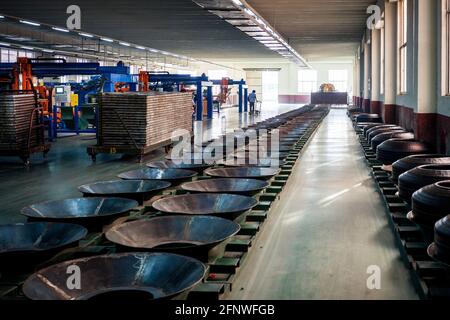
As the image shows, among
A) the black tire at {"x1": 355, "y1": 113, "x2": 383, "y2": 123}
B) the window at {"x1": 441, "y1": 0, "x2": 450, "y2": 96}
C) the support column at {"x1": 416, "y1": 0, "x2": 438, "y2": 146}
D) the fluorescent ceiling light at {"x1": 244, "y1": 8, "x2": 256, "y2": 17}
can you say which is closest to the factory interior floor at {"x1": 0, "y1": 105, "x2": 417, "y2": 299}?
the support column at {"x1": 416, "y1": 0, "x2": 438, "y2": 146}

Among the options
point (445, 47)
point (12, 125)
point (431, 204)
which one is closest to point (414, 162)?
point (431, 204)

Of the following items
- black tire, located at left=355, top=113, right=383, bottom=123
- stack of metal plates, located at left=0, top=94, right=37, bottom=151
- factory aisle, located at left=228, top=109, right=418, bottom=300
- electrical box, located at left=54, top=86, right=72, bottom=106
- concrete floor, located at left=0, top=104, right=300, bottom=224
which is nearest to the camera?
factory aisle, located at left=228, top=109, right=418, bottom=300

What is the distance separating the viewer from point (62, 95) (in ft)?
57.0

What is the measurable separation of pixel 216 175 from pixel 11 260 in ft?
11.5

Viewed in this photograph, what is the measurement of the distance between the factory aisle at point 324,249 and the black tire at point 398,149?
419mm

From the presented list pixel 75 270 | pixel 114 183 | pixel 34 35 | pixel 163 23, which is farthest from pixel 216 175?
pixel 34 35

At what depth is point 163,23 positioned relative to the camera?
21.5 metres

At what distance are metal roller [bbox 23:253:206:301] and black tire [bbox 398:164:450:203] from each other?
2449 millimetres

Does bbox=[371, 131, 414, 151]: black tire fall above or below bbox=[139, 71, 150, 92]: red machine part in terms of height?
below

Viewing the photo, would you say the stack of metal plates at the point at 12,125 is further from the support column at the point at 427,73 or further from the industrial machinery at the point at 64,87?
the support column at the point at 427,73

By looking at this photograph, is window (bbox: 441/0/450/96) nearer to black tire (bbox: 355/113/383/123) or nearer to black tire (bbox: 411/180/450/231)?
black tire (bbox: 411/180/450/231)

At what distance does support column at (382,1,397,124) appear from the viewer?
1405cm

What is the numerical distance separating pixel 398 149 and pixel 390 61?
7448 millimetres

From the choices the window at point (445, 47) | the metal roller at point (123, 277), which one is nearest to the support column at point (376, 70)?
the window at point (445, 47)
